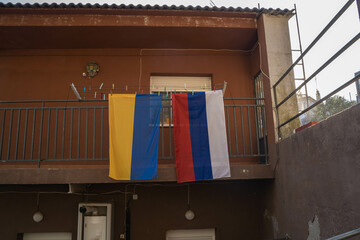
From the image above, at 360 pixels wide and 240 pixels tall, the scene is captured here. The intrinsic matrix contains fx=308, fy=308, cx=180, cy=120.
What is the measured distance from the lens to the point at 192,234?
21.7 ft

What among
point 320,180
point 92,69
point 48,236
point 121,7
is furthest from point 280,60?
point 48,236

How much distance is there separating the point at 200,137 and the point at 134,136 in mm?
1120

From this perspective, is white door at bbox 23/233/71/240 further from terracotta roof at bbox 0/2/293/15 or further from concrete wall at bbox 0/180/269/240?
terracotta roof at bbox 0/2/293/15

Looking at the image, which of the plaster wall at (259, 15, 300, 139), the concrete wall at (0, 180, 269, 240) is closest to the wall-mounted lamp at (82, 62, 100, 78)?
the concrete wall at (0, 180, 269, 240)

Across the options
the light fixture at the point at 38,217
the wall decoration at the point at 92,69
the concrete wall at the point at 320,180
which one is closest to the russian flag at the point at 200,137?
the concrete wall at the point at 320,180

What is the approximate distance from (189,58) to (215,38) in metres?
0.83

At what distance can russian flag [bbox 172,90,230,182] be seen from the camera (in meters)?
5.16

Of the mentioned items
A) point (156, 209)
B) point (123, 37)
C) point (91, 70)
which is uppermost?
point (123, 37)

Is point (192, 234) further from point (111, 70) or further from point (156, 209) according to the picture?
point (111, 70)

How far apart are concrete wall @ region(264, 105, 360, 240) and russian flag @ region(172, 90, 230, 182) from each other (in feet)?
3.37

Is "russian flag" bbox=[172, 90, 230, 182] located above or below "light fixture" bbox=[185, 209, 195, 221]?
above

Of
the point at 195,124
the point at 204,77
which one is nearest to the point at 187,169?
the point at 195,124

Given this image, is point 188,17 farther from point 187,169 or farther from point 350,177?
point 350,177

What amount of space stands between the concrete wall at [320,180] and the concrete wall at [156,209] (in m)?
1.19
